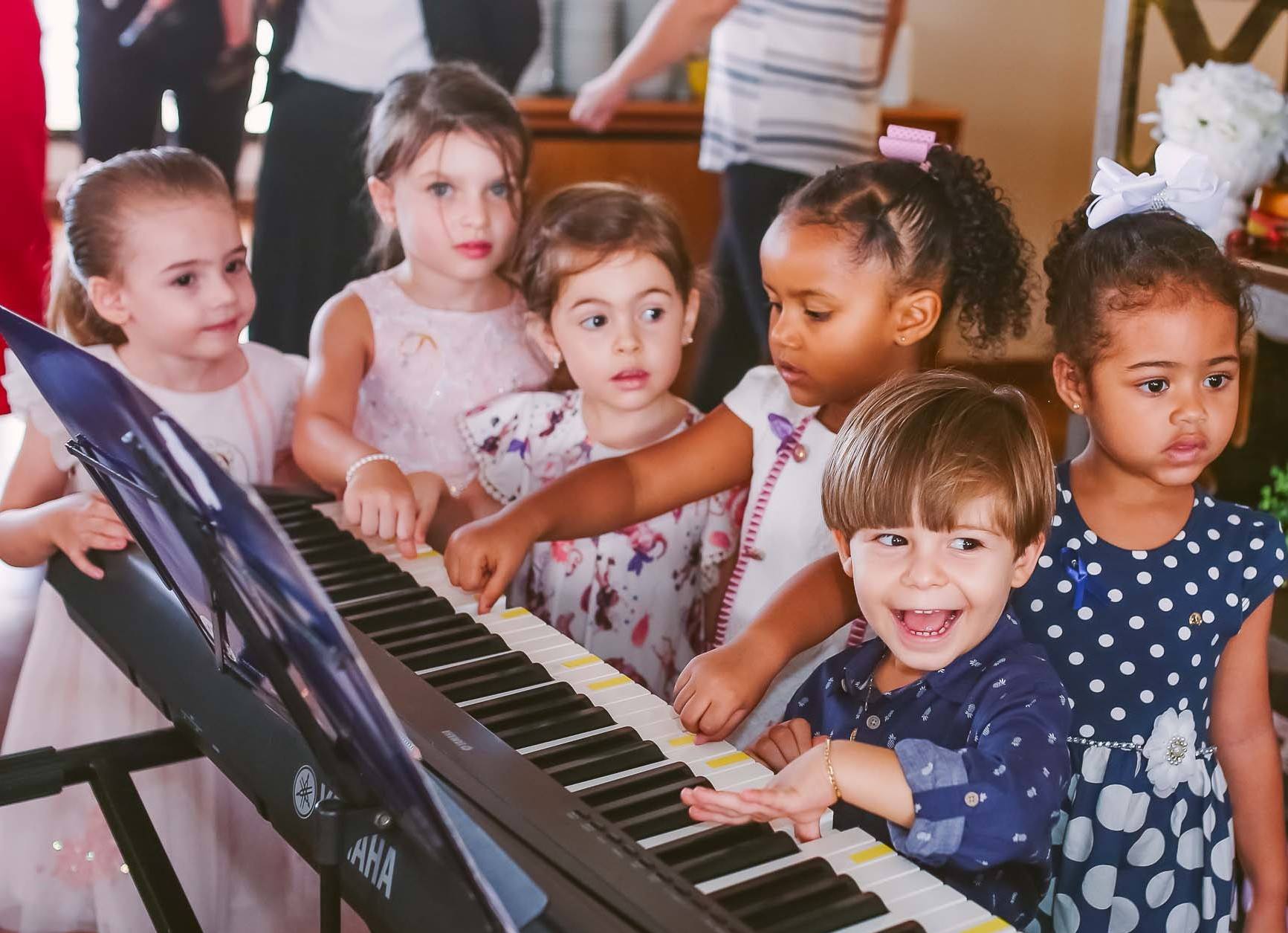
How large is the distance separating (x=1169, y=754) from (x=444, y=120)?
139 centimetres

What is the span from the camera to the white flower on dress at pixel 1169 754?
1.50 metres

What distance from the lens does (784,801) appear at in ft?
3.59

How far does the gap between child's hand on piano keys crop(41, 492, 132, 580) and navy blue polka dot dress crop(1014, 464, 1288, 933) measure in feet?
3.55

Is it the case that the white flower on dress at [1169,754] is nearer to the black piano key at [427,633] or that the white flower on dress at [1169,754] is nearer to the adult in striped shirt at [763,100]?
the black piano key at [427,633]

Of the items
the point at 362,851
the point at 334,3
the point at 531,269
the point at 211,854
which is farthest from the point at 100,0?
the point at 362,851

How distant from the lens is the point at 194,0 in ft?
11.3

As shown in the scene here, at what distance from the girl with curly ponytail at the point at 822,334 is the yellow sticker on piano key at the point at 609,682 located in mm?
233

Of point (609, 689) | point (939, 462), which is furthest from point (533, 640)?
point (939, 462)

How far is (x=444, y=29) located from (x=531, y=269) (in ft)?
4.78

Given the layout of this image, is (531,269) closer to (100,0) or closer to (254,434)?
(254,434)

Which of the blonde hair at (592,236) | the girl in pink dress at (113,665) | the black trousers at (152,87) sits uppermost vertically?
the black trousers at (152,87)

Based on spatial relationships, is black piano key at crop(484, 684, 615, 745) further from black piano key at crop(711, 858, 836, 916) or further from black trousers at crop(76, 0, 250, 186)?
black trousers at crop(76, 0, 250, 186)

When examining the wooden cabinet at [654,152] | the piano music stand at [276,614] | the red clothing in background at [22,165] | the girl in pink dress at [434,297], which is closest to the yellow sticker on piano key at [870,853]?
the piano music stand at [276,614]

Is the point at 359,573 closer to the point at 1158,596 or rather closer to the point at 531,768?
the point at 531,768
